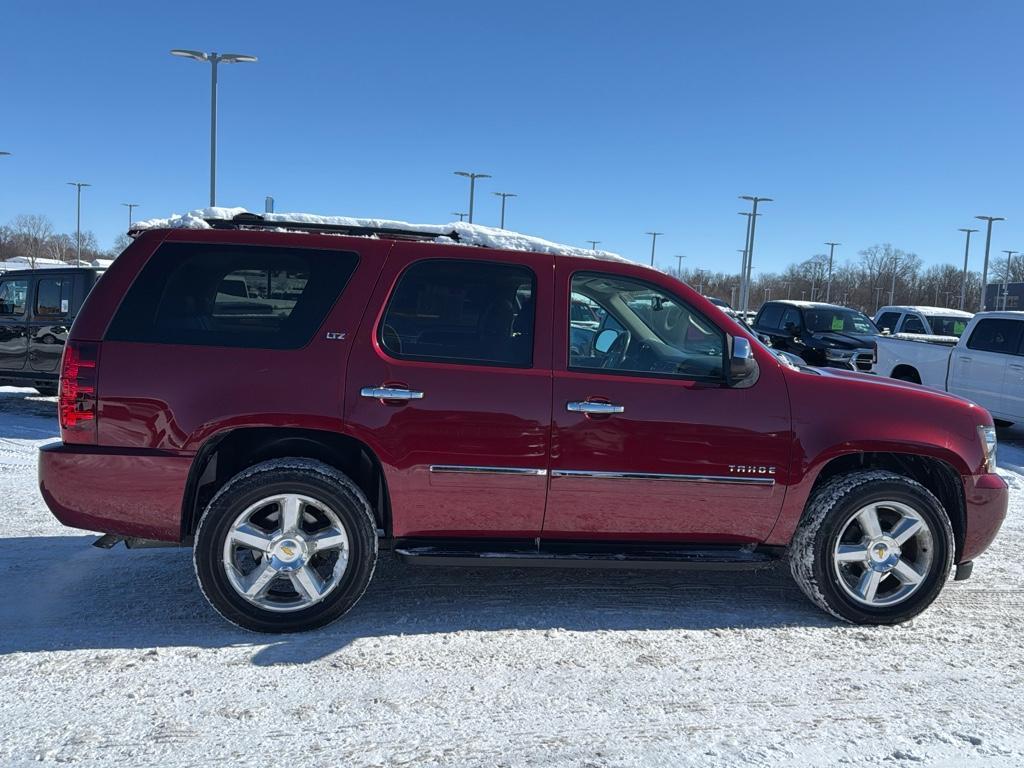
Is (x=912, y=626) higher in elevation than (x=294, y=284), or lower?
lower

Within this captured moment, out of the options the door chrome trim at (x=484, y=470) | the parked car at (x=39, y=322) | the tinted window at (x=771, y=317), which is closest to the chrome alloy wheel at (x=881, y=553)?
the door chrome trim at (x=484, y=470)

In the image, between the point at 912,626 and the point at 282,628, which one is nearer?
the point at 282,628

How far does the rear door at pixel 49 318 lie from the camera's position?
11.2 m

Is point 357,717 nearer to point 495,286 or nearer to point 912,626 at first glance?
point 495,286

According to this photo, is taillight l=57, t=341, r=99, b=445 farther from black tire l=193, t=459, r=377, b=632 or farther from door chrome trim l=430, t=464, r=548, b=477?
door chrome trim l=430, t=464, r=548, b=477

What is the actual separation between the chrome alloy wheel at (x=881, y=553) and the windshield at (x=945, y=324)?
17366 mm

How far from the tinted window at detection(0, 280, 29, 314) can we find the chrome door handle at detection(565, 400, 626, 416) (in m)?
10.7

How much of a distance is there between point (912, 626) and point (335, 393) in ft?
10.6

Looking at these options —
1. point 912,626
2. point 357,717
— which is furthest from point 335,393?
point 912,626

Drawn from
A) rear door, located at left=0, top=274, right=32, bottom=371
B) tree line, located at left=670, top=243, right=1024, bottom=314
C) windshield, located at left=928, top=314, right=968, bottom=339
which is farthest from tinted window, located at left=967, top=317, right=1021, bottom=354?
tree line, located at left=670, top=243, right=1024, bottom=314

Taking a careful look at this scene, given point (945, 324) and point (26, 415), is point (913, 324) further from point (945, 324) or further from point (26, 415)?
point (26, 415)

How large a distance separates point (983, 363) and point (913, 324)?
9.38 meters

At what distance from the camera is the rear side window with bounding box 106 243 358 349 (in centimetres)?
374

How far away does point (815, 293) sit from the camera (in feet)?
291
